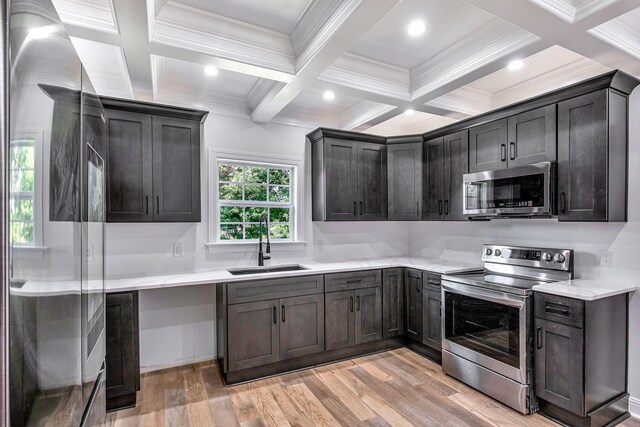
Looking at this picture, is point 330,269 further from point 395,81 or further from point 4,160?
point 4,160

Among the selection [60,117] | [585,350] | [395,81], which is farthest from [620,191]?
[60,117]

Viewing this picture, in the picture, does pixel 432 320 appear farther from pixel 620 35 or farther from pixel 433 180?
pixel 620 35

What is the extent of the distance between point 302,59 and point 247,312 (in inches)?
87.1

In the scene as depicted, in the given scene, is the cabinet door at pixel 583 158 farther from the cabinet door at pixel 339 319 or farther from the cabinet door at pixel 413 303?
the cabinet door at pixel 339 319

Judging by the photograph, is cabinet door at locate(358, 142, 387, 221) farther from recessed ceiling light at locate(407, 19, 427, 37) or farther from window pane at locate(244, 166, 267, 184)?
recessed ceiling light at locate(407, 19, 427, 37)

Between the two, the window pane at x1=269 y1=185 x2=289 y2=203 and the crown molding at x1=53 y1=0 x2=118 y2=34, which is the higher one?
the crown molding at x1=53 y1=0 x2=118 y2=34

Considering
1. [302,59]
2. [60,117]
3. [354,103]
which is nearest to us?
[60,117]

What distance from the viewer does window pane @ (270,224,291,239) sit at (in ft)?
13.0

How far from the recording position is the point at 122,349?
2557 millimetres

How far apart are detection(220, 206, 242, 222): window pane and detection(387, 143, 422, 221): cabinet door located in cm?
185

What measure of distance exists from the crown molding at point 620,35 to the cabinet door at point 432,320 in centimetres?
240

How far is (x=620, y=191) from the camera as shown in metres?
2.52

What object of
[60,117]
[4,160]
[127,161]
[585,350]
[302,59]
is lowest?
[585,350]

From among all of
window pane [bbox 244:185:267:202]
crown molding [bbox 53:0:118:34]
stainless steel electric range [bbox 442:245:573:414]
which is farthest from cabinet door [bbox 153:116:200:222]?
stainless steel electric range [bbox 442:245:573:414]
